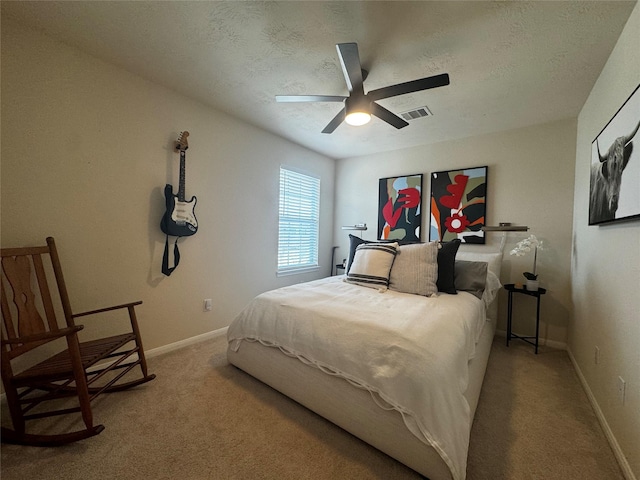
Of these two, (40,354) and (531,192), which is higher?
(531,192)

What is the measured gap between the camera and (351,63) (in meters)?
1.56

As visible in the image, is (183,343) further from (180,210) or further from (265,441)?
(265,441)

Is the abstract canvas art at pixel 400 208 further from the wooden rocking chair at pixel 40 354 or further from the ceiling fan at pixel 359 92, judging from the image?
the wooden rocking chair at pixel 40 354

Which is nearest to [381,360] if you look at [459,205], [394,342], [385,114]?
[394,342]

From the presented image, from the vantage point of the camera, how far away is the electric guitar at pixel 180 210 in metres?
2.32

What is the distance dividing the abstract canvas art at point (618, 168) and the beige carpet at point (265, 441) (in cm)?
129

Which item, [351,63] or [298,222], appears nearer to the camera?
[351,63]

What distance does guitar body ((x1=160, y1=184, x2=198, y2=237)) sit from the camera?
232 cm

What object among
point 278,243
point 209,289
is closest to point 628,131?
point 278,243

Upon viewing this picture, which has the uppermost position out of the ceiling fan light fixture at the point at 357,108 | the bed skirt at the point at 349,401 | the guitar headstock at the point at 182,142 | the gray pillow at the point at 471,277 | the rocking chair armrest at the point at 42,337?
the ceiling fan light fixture at the point at 357,108

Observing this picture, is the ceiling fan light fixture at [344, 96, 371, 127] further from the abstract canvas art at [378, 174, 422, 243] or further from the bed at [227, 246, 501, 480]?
the abstract canvas art at [378, 174, 422, 243]

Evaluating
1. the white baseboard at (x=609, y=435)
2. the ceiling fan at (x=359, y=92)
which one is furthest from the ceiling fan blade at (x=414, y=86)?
Answer: the white baseboard at (x=609, y=435)

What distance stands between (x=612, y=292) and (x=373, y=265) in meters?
1.54

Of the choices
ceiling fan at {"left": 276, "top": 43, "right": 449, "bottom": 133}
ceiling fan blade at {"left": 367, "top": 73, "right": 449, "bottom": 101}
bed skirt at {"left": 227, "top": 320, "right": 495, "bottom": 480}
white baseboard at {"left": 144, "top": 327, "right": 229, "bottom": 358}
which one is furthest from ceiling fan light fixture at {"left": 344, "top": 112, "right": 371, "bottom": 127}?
white baseboard at {"left": 144, "top": 327, "right": 229, "bottom": 358}
